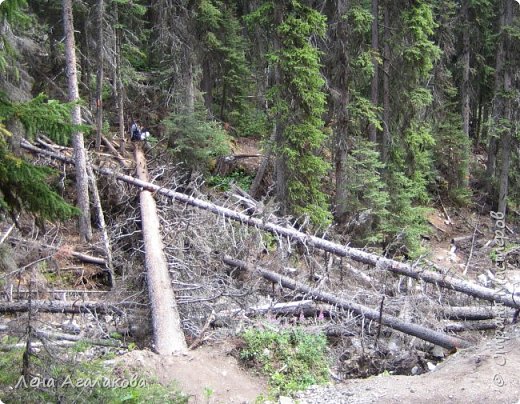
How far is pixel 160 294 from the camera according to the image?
7395 millimetres

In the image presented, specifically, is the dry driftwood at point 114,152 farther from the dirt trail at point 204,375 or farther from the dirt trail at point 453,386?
the dirt trail at point 453,386

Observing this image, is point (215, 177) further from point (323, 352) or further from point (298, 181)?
point (323, 352)

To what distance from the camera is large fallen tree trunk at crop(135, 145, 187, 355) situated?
20.5 ft

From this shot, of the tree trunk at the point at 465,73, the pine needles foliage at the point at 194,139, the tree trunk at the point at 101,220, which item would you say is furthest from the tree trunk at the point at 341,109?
the tree trunk at the point at 465,73

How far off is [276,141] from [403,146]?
5.66 meters

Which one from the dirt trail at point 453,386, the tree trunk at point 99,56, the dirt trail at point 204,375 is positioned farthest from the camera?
the tree trunk at point 99,56

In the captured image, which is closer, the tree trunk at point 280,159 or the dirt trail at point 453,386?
the dirt trail at point 453,386

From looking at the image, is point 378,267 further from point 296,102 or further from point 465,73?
point 465,73

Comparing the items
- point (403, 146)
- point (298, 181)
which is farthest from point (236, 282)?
point (403, 146)

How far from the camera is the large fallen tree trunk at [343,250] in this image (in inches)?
323

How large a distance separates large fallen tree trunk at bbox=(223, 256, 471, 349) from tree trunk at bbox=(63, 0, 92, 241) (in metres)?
5.02

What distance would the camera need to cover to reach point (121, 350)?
6.79 metres

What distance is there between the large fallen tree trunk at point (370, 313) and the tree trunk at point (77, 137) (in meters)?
5.02

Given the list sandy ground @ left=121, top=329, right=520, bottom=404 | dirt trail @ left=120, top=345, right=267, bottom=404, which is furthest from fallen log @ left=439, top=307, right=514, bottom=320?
dirt trail @ left=120, top=345, right=267, bottom=404
